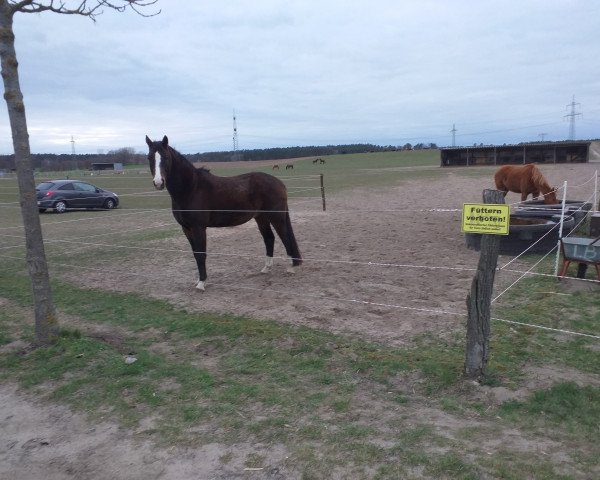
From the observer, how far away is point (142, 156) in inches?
3135

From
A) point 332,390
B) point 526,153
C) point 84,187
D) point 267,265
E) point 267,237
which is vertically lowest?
point 332,390

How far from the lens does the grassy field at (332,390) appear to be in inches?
113

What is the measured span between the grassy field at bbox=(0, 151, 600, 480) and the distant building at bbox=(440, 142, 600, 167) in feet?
127

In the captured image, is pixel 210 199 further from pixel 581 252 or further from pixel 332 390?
pixel 581 252

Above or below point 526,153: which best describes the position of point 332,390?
below

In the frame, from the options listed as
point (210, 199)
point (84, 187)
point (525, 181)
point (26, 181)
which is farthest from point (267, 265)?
point (84, 187)

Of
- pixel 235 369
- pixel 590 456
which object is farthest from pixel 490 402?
pixel 235 369

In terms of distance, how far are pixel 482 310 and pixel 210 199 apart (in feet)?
14.6

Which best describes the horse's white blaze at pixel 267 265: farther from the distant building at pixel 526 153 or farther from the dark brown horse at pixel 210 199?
the distant building at pixel 526 153

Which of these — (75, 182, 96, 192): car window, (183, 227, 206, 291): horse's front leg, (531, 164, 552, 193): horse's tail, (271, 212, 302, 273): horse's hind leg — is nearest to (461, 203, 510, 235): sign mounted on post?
(183, 227, 206, 291): horse's front leg

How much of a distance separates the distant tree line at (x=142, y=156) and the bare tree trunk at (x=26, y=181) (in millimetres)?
67141

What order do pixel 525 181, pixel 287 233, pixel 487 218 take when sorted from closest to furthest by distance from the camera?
pixel 487 218
pixel 287 233
pixel 525 181

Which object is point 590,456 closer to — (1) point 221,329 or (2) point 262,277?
(1) point 221,329

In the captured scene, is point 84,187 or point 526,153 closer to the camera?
point 84,187
